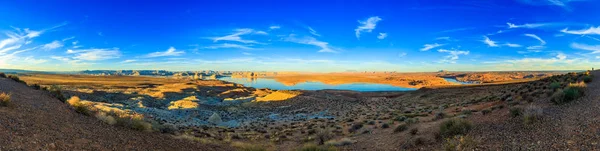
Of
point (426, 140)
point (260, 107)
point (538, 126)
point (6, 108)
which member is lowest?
point (260, 107)

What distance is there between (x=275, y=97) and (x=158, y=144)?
3559cm

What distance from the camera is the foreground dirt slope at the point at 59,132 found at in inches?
236

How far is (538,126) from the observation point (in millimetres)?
8273

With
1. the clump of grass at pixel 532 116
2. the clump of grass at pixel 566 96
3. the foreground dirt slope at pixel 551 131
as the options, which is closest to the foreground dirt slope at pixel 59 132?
the foreground dirt slope at pixel 551 131

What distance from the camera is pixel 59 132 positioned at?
7191 millimetres

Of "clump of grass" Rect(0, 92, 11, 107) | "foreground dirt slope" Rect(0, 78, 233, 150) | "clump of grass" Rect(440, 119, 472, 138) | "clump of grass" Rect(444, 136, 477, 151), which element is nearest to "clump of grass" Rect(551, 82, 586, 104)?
"clump of grass" Rect(440, 119, 472, 138)

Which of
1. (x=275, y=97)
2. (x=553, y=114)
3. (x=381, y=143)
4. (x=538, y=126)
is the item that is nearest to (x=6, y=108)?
(x=381, y=143)

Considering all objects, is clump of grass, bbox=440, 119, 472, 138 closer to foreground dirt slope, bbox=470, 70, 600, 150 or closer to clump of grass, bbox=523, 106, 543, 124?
foreground dirt slope, bbox=470, 70, 600, 150

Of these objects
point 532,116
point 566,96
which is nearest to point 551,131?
point 532,116

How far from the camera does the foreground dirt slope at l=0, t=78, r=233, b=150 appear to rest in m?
5.98

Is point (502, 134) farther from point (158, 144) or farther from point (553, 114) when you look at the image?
point (158, 144)

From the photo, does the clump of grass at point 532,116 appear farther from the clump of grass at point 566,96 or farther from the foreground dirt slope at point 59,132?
the foreground dirt slope at point 59,132

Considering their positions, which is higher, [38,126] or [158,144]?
[38,126]

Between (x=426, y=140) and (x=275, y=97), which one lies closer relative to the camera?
(x=426, y=140)
